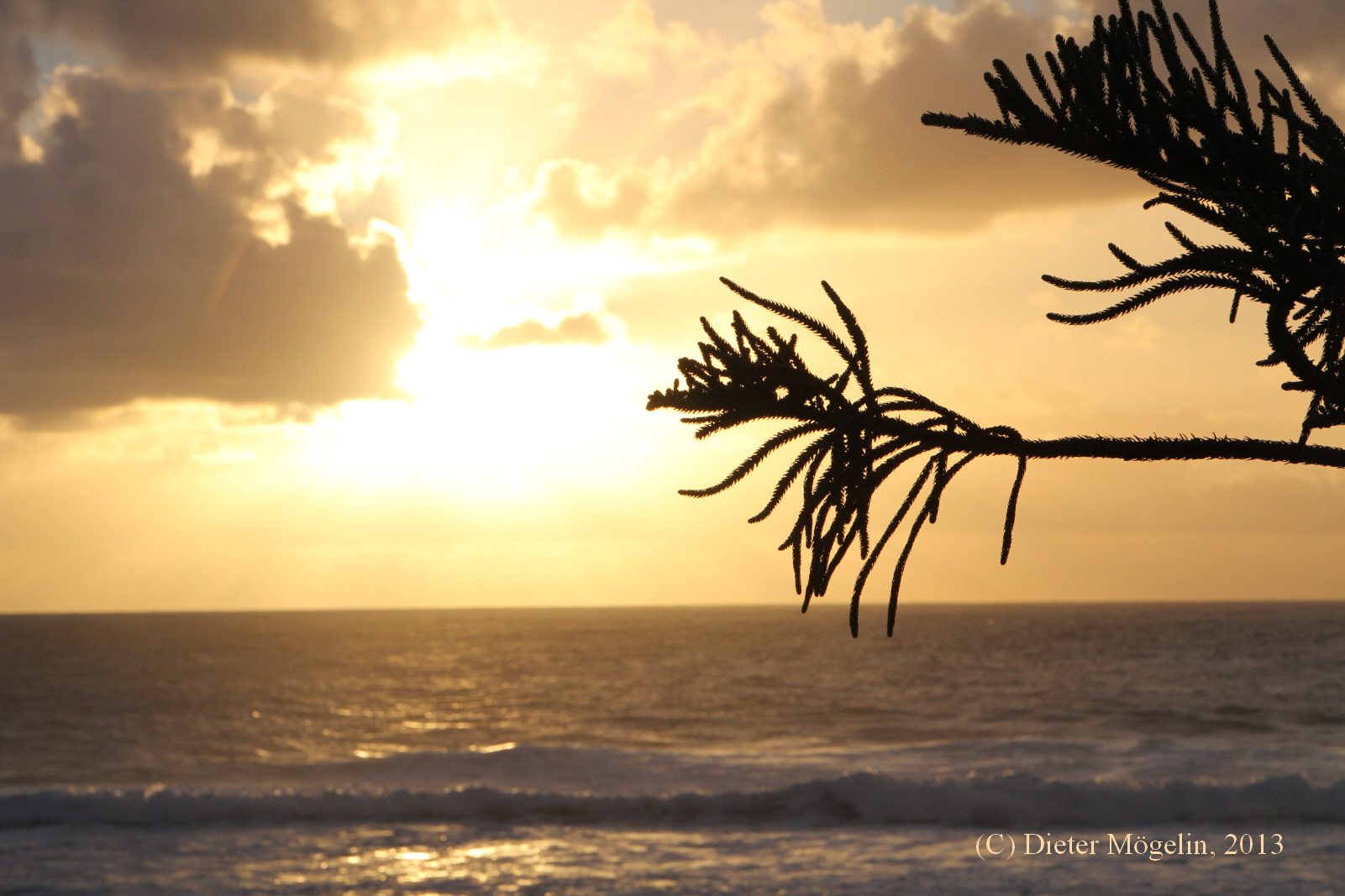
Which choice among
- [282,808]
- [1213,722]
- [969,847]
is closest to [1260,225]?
[969,847]

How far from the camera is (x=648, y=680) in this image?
57.9 m

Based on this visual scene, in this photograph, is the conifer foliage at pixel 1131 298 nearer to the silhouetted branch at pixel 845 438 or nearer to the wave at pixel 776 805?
the silhouetted branch at pixel 845 438

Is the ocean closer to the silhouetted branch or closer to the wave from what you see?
the wave

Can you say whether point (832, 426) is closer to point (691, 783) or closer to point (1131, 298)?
point (1131, 298)

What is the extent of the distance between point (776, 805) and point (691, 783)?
3943 mm

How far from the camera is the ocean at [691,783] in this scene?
599 inches

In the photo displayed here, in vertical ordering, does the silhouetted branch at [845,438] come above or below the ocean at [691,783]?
above

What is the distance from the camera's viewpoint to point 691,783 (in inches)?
938

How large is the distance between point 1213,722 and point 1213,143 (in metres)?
40.2

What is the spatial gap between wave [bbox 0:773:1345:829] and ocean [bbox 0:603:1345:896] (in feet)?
0.21

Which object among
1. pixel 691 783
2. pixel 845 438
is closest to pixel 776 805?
pixel 691 783

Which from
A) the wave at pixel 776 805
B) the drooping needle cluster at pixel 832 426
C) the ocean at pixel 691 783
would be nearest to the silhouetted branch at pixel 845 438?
the drooping needle cluster at pixel 832 426

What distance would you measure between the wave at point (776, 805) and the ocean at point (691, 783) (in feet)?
0.21

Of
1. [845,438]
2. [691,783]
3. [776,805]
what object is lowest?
[691,783]
